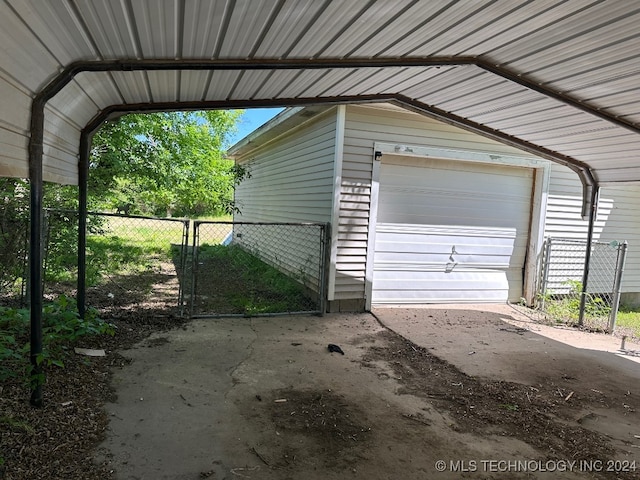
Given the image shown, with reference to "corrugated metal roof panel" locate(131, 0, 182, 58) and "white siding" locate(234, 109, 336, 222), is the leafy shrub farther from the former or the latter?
"white siding" locate(234, 109, 336, 222)

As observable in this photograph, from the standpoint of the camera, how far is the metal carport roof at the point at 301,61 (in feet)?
7.29

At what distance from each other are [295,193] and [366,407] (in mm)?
5357

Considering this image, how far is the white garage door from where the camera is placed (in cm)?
652

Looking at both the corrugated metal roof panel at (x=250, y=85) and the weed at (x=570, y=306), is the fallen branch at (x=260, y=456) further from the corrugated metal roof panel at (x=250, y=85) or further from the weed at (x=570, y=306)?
the weed at (x=570, y=306)

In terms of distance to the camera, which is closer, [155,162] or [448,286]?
[448,286]

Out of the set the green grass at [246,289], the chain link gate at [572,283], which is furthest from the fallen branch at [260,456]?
the chain link gate at [572,283]

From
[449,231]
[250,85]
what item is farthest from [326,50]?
[449,231]

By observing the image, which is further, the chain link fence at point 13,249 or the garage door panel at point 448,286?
the garage door panel at point 448,286

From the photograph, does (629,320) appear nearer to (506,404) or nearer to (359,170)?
(506,404)

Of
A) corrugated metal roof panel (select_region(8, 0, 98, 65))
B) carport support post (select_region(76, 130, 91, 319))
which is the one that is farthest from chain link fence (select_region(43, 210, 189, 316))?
corrugated metal roof panel (select_region(8, 0, 98, 65))

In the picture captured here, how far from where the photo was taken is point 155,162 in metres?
7.37

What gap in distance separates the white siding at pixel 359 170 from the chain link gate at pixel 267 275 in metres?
0.37

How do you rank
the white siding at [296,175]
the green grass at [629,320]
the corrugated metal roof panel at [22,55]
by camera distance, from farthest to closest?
the green grass at [629,320] → the white siding at [296,175] → the corrugated metal roof panel at [22,55]

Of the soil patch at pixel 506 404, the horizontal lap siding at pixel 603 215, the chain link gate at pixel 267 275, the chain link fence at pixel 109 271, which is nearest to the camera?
the soil patch at pixel 506 404
